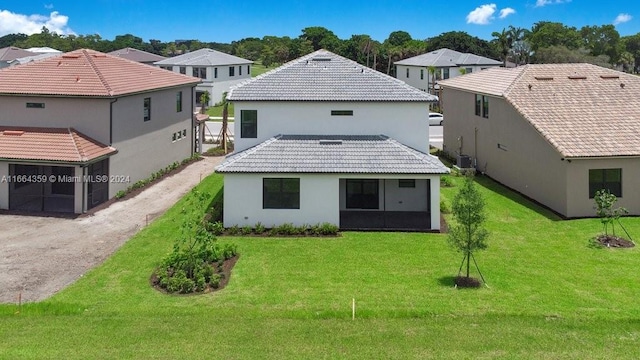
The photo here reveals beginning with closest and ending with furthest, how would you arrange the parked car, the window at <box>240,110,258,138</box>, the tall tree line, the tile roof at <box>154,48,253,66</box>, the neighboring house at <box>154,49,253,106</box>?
the window at <box>240,110,258,138</box>, the parked car, the neighboring house at <box>154,49,253,106</box>, the tile roof at <box>154,48,253,66</box>, the tall tree line

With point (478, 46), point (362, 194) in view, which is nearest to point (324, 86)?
point (362, 194)

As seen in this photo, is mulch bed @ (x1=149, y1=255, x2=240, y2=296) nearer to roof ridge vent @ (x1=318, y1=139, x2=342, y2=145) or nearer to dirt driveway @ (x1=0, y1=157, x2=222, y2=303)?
dirt driveway @ (x1=0, y1=157, x2=222, y2=303)

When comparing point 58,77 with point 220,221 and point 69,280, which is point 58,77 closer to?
point 220,221

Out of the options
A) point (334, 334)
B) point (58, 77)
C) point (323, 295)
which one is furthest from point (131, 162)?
point (334, 334)

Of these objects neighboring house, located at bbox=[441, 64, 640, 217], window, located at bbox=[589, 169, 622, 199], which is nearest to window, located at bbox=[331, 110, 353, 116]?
neighboring house, located at bbox=[441, 64, 640, 217]

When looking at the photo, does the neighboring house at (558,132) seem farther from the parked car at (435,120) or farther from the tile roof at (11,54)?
the tile roof at (11,54)

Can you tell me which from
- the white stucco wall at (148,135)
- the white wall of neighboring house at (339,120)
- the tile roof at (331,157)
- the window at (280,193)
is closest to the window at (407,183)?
the tile roof at (331,157)

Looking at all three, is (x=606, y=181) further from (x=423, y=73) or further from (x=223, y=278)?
(x=423, y=73)
